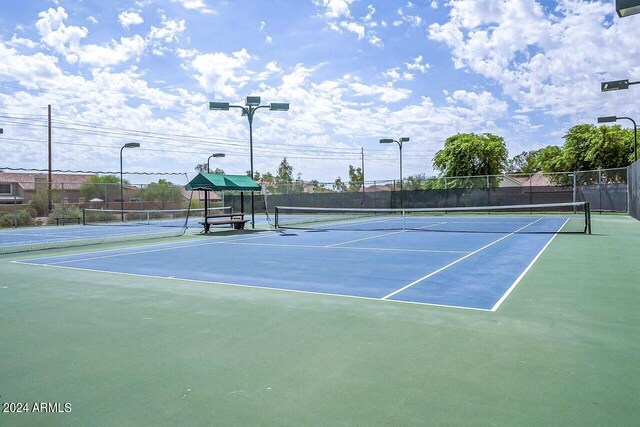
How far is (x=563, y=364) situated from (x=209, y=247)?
37.9 ft

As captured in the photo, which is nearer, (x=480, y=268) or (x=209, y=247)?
(x=480, y=268)

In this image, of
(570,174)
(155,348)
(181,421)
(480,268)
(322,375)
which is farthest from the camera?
(570,174)

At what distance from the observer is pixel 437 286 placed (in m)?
7.69

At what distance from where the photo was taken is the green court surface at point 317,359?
333 centimetres

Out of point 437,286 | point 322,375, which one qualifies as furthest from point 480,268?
point 322,375

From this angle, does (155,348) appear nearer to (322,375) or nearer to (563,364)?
(322,375)

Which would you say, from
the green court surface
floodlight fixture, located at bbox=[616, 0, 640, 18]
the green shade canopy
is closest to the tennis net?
the green shade canopy

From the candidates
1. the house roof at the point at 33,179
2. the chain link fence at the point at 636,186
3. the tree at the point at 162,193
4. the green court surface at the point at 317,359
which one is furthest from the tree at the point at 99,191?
the chain link fence at the point at 636,186

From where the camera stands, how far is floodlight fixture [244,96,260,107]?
22.9m

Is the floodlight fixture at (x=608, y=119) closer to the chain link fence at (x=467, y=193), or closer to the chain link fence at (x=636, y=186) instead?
the chain link fence at (x=636, y=186)

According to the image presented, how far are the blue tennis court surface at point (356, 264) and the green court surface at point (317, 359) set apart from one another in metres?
0.71

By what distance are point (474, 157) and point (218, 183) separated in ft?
119

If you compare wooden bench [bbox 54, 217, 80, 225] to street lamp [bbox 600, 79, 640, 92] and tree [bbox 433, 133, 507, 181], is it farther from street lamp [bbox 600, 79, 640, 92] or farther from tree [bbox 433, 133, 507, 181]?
tree [bbox 433, 133, 507, 181]

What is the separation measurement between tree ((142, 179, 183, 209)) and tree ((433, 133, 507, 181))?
1135 inches
